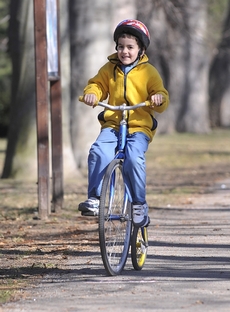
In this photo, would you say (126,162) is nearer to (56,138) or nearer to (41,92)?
(41,92)

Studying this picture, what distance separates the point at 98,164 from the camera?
6465 mm

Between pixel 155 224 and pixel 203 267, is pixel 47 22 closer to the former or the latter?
pixel 155 224

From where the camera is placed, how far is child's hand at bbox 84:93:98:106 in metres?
6.54

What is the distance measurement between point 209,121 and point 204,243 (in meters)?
33.6

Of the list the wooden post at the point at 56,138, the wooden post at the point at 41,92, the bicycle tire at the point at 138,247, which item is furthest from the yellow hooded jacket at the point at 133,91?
the wooden post at the point at 56,138

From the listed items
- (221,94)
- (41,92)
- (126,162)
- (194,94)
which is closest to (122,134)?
(126,162)

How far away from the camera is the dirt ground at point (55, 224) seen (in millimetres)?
6883

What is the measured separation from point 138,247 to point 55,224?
3.07 meters

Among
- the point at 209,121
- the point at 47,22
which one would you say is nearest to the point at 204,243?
the point at 47,22

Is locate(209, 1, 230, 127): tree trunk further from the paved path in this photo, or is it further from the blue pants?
the blue pants

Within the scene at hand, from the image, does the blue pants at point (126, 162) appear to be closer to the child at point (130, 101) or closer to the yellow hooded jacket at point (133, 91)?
the child at point (130, 101)

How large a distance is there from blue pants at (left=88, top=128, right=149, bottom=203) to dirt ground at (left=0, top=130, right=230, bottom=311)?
2.79 ft

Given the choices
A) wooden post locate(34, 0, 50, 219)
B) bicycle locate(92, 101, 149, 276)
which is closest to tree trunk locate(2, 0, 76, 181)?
Result: wooden post locate(34, 0, 50, 219)

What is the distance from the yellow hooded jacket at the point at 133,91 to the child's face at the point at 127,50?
0.08m
